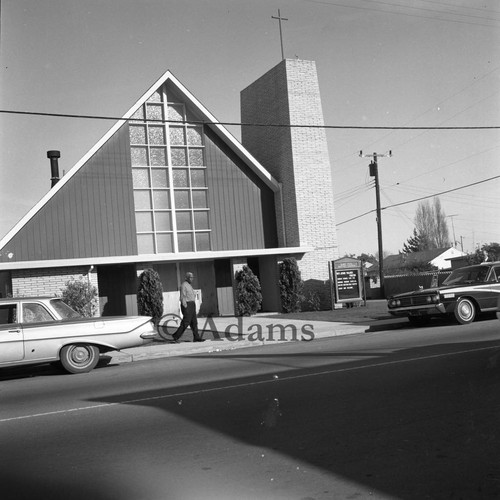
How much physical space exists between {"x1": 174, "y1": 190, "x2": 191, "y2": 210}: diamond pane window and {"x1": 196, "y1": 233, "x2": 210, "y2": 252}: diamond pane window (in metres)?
1.18

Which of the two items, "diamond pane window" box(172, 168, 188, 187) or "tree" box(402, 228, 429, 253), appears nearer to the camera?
"diamond pane window" box(172, 168, 188, 187)

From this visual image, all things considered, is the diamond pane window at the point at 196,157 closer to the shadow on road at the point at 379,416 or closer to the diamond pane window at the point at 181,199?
the diamond pane window at the point at 181,199

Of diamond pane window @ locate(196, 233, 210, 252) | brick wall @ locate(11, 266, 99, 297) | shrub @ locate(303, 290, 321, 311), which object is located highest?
diamond pane window @ locate(196, 233, 210, 252)

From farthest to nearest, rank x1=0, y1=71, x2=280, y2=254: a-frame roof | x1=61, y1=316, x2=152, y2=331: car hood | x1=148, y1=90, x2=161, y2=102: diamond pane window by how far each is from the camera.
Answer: x1=148, y1=90, x2=161, y2=102: diamond pane window → x1=0, y1=71, x2=280, y2=254: a-frame roof → x1=61, y1=316, x2=152, y2=331: car hood

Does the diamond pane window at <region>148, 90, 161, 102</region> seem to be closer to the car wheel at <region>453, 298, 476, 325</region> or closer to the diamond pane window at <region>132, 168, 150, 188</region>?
the diamond pane window at <region>132, 168, 150, 188</region>

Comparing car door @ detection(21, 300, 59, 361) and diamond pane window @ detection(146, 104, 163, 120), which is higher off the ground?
diamond pane window @ detection(146, 104, 163, 120)

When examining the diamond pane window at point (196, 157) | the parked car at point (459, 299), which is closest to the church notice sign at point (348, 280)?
the diamond pane window at point (196, 157)

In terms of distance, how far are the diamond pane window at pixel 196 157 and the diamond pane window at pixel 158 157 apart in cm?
99

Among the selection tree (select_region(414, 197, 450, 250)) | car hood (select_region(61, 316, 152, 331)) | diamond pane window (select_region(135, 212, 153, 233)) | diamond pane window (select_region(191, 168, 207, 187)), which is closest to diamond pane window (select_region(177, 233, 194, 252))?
diamond pane window (select_region(135, 212, 153, 233))

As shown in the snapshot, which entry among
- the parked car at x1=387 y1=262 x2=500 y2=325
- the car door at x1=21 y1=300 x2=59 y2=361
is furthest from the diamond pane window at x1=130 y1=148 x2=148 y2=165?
the car door at x1=21 y1=300 x2=59 y2=361

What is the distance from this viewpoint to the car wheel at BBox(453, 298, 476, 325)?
15125mm

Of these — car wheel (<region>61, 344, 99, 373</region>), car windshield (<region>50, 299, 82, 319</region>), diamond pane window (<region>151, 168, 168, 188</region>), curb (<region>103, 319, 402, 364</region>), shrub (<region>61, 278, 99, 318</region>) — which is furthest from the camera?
diamond pane window (<region>151, 168, 168, 188</region>)

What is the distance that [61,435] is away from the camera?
233 inches

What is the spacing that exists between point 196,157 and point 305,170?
4160 mm
